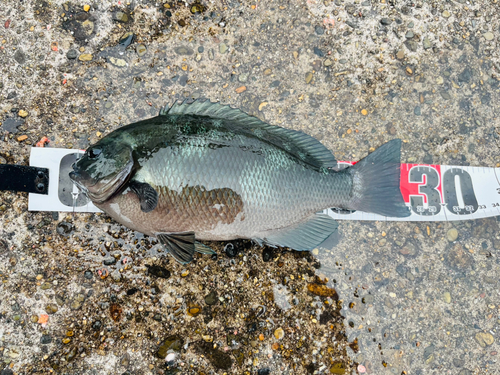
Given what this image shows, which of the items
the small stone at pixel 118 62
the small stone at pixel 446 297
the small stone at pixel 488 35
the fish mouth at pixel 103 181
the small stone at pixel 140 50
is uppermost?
the small stone at pixel 488 35

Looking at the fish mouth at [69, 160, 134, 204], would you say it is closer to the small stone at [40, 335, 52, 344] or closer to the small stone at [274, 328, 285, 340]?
the small stone at [40, 335, 52, 344]

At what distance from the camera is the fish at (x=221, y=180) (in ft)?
7.18

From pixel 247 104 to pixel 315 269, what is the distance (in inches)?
62.0

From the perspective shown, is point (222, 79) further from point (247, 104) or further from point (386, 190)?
point (386, 190)

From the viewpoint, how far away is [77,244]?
8.79 ft

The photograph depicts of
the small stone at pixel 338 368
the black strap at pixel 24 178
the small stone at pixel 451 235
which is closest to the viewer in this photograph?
the black strap at pixel 24 178

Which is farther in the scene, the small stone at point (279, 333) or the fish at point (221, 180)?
the small stone at point (279, 333)

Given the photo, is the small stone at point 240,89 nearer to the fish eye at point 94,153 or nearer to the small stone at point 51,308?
the fish eye at point 94,153

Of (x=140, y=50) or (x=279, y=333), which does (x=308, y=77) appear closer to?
(x=140, y=50)

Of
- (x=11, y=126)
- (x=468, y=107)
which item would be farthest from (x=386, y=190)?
(x=11, y=126)

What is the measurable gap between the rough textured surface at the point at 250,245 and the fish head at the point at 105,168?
640mm

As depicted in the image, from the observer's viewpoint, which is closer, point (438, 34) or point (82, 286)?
point (82, 286)

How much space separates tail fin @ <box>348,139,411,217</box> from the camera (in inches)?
98.7

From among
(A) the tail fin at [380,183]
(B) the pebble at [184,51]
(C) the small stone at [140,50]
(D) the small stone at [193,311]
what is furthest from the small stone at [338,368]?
(C) the small stone at [140,50]
